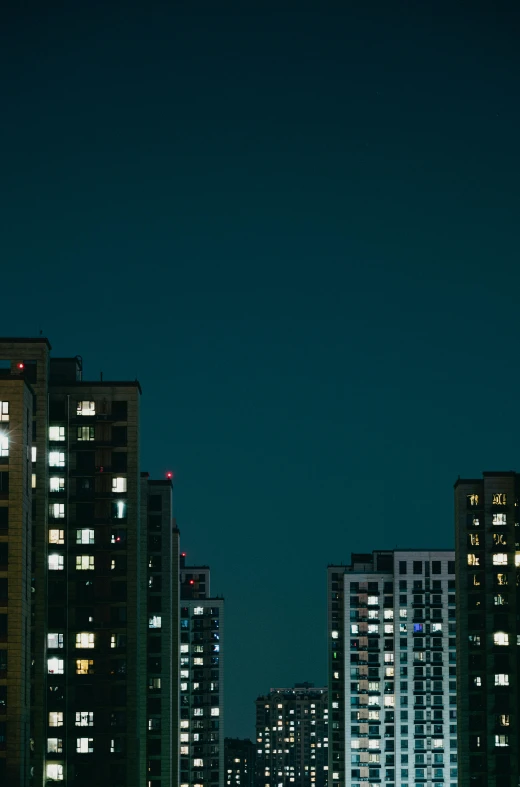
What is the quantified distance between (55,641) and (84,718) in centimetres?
720

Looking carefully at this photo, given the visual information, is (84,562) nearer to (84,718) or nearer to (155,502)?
(84,718)

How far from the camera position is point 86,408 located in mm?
141125

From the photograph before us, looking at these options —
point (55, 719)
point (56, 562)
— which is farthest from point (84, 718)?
point (56, 562)

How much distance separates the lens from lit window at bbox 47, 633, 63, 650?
139625mm

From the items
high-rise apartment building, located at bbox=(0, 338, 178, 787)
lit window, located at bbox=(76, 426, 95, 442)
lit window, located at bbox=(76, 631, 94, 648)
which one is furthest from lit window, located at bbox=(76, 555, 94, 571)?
lit window, located at bbox=(76, 426, 95, 442)

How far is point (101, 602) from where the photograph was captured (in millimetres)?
141000

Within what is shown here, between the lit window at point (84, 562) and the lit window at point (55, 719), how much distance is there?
1270 centimetres

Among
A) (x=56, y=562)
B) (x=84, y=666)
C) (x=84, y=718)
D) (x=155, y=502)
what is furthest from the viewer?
(x=155, y=502)

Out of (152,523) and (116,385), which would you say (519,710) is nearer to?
(152,523)

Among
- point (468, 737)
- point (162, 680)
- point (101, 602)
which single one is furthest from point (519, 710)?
point (101, 602)

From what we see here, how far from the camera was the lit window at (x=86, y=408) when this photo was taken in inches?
5556

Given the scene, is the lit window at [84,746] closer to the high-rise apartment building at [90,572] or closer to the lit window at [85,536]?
the high-rise apartment building at [90,572]

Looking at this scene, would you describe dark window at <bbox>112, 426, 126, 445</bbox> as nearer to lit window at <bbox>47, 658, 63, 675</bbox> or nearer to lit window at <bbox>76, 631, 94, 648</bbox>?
lit window at <bbox>76, 631, 94, 648</bbox>

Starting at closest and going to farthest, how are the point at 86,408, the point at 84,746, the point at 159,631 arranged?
the point at 84,746, the point at 86,408, the point at 159,631
